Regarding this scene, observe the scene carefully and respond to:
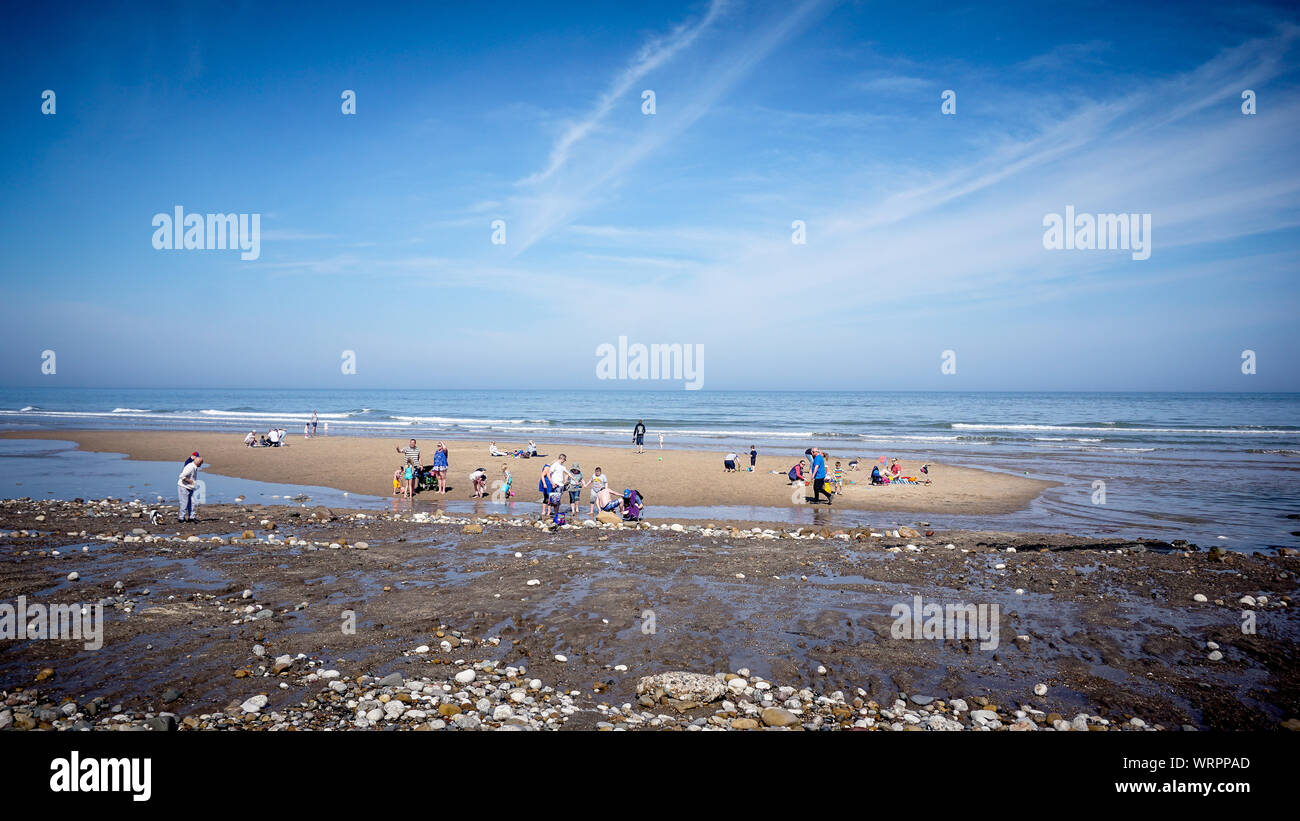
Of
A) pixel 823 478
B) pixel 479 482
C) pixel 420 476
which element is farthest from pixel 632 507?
pixel 420 476

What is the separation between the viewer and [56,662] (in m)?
8.29

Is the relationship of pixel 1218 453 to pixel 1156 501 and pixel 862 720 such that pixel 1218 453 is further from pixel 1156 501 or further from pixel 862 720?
pixel 862 720

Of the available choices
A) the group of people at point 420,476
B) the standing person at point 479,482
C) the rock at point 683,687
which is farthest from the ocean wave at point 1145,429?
the rock at point 683,687

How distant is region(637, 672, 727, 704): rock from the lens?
7.62 metres

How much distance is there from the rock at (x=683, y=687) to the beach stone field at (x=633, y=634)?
36mm

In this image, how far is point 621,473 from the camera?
104 ft

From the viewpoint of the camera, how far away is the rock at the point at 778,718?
707 centimetres

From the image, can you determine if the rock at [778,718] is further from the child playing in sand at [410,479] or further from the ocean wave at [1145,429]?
the ocean wave at [1145,429]

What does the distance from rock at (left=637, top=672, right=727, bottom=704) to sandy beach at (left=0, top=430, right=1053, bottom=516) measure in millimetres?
14943

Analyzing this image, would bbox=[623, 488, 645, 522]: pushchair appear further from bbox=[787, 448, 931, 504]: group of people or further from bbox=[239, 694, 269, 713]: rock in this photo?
bbox=[239, 694, 269, 713]: rock

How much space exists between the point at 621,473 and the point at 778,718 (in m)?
24.7

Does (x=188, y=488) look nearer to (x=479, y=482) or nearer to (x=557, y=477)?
(x=479, y=482)

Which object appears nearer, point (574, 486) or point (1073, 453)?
point (574, 486)
